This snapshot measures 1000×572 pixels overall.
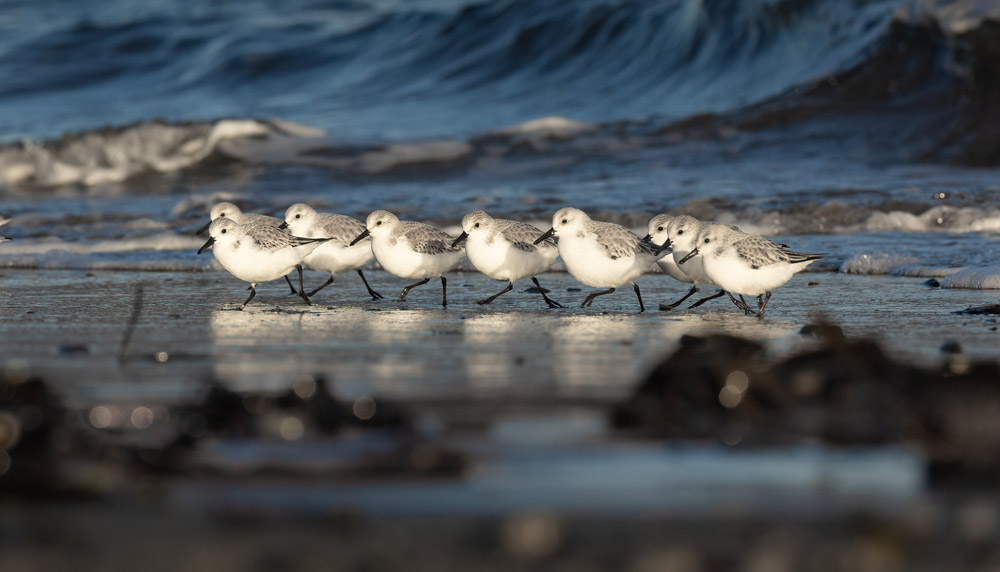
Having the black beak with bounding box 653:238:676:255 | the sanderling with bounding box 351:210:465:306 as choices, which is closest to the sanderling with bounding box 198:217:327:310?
the sanderling with bounding box 351:210:465:306

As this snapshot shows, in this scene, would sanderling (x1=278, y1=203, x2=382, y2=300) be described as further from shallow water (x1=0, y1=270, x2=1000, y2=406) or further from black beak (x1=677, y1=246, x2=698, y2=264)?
black beak (x1=677, y1=246, x2=698, y2=264)

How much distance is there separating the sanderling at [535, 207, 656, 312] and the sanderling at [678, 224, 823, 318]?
401mm

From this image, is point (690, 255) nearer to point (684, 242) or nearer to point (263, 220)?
point (684, 242)

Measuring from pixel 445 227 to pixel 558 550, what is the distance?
787 centimetres

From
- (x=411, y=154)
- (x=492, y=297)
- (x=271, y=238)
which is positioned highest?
(x=411, y=154)

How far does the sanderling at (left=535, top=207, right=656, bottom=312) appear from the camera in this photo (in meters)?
6.25

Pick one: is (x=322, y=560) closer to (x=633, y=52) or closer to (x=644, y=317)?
(x=644, y=317)

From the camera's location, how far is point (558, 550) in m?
2.02

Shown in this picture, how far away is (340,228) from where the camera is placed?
7.25 meters

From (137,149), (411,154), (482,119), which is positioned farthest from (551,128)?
(137,149)

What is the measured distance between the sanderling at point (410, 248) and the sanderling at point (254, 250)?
0.46 m

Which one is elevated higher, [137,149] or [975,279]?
[137,149]

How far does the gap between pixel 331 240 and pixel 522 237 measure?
4.05ft

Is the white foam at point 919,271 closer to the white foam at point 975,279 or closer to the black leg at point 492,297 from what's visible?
the white foam at point 975,279
